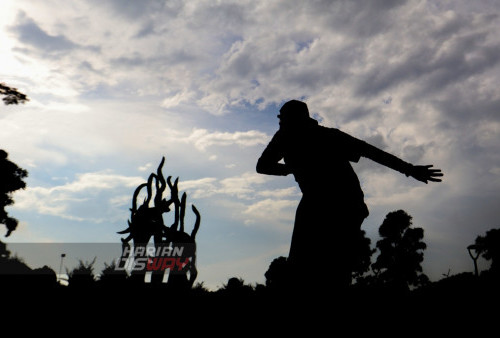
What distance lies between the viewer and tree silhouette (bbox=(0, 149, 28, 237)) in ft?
62.1

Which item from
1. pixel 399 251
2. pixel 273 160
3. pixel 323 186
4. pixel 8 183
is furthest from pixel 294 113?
pixel 399 251

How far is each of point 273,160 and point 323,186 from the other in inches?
24.2

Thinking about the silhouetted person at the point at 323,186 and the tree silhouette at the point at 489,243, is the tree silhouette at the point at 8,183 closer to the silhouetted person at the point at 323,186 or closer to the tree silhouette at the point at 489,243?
the silhouetted person at the point at 323,186

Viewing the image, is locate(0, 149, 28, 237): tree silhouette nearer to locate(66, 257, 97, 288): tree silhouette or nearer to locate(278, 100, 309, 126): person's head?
locate(66, 257, 97, 288): tree silhouette

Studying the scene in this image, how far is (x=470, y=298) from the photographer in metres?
5.18

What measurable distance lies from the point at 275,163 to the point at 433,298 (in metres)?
4.14

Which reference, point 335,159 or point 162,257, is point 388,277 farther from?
point 335,159

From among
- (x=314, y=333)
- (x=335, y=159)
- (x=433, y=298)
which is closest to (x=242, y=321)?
(x=314, y=333)

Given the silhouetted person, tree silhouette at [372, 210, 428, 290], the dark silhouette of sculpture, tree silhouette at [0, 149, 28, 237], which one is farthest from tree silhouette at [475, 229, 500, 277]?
tree silhouette at [0, 149, 28, 237]

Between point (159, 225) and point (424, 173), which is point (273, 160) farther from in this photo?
point (159, 225)

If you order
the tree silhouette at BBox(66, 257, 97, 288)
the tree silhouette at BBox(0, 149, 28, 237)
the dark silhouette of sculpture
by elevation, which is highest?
the tree silhouette at BBox(0, 149, 28, 237)

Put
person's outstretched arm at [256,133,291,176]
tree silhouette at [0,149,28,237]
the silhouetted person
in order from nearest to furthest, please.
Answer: the silhouetted person
person's outstretched arm at [256,133,291,176]
tree silhouette at [0,149,28,237]

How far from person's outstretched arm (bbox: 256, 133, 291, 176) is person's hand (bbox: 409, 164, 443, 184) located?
4.17 feet

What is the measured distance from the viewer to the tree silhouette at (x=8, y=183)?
62.1ft
